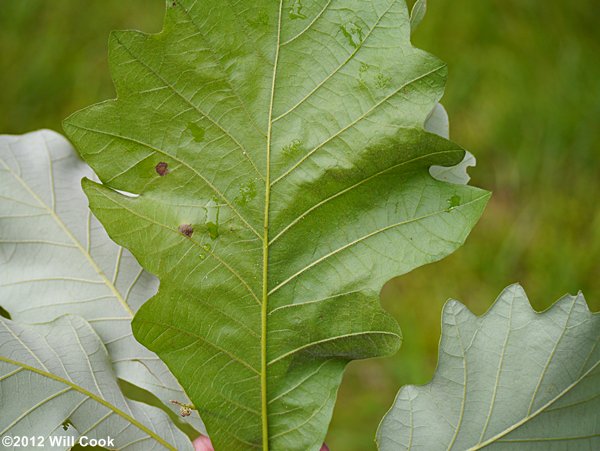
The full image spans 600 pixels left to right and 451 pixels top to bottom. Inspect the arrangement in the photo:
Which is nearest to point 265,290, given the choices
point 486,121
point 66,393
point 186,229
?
point 186,229

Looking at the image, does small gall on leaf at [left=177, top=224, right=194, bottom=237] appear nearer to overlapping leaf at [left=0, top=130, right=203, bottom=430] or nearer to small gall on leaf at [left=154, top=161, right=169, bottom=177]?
small gall on leaf at [left=154, top=161, right=169, bottom=177]

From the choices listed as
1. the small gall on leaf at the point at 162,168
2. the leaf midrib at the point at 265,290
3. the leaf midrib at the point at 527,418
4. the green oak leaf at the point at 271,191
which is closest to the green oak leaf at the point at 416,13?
the green oak leaf at the point at 271,191

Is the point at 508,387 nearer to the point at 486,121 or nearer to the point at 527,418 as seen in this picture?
the point at 527,418

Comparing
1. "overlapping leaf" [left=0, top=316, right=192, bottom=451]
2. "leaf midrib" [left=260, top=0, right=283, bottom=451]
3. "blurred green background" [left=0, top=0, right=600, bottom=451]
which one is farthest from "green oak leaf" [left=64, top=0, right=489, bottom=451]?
"blurred green background" [left=0, top=0, right=600, bottom=451]

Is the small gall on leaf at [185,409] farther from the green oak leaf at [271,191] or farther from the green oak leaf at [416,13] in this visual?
the green oak leaf at [416,13]

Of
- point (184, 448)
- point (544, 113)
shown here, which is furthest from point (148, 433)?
point (544, 113)
